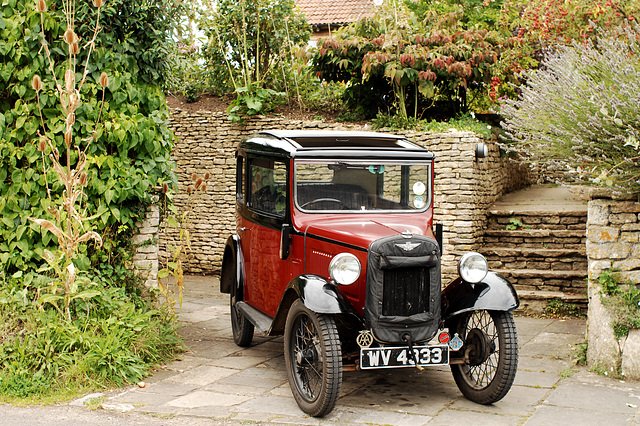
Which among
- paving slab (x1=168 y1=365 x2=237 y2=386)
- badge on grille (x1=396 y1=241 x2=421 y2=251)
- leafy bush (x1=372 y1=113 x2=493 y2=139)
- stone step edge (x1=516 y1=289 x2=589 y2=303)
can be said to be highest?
leafy bush (x1=372 y1=113 x2=493 y2=139)

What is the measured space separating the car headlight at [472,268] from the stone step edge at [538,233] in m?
4.49

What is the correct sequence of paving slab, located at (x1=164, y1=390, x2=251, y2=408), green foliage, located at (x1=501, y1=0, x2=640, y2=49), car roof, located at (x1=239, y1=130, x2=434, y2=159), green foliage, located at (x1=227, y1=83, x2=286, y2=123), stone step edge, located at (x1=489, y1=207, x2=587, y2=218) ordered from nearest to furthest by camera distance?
paving slab, located at (x1=164, y1=390, x2=251, y2=408) → car roof, located at (x1=239, y1=130, x2=434, y2=159) → stone step edge, located at (x1=489, y1=207, x2=587, y2=218) → green foliage, located at (x1=501, y1=0, x2=640, y2=49) → green foliage, located at (x1=227, y1=83, x2=286, y2=123)

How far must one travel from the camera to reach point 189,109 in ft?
37.4

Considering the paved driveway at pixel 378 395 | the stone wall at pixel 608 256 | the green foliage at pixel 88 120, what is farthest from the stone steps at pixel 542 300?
the green foliage at pixel 88 120

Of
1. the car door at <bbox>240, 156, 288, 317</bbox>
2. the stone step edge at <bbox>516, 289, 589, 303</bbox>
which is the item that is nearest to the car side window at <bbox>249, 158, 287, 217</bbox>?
the car door at <bbox>240, 156, 288, 317</bbox>

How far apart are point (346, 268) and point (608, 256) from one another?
2.53 metres

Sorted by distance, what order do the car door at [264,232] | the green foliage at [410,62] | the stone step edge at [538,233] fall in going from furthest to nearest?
the green foliage at [410,62], the stone step edge at [538,233], the car door at [264,232]

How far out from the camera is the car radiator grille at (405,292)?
182 inches

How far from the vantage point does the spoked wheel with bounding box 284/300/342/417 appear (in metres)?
4.38

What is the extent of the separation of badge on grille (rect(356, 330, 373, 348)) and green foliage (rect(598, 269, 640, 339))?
2.28 m

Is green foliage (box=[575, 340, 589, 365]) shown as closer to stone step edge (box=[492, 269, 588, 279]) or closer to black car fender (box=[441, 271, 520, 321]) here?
black car fender (box=[441, 271, 520, 321])

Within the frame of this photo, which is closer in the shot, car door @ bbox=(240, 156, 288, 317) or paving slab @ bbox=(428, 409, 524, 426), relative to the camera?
paving slab @ bbox=(428, 409, 524, 426)

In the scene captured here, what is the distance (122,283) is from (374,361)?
293cm

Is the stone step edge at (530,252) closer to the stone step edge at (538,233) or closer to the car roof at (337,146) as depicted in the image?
the stone step edge at (538,233)
